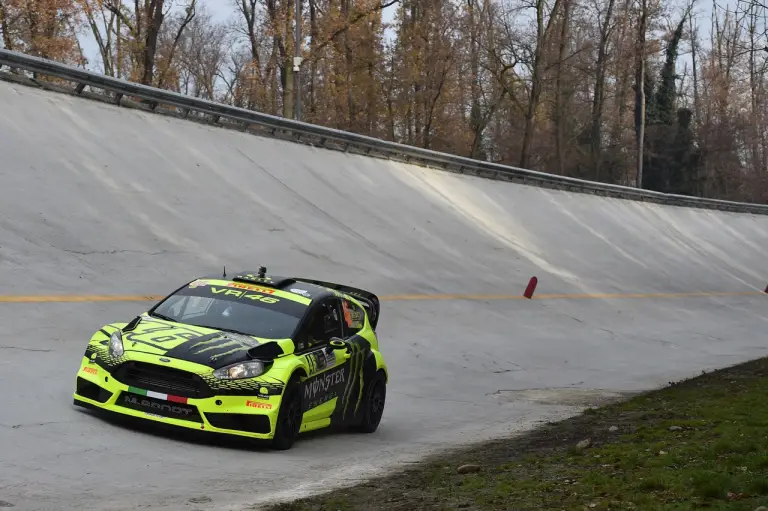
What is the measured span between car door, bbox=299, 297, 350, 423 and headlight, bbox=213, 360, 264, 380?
1.81 ft

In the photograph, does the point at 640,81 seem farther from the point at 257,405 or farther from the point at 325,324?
the point at 257,405

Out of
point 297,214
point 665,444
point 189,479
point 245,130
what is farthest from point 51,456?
point 245,130

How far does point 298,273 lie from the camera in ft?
59.7

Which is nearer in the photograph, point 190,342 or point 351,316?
point 190,342

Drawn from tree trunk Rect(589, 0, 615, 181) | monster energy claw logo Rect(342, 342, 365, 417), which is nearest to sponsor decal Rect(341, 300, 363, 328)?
monster energy claw logo Rect(342, 342, 365, 417)

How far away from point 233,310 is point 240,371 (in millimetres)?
1196

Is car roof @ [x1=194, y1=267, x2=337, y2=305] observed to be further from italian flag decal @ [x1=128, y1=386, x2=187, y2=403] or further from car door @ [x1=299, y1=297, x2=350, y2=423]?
italian flag decal @ [x1=128, y1=386, x2=187, y2=403]

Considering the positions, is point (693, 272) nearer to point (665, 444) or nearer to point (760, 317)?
point (760, 317)

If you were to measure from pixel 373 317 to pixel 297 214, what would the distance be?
34.6ft

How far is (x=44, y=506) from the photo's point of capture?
6.08 m

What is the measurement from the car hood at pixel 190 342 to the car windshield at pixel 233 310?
0.19 metres

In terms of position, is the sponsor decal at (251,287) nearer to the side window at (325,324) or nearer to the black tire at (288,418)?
the side window at (325,324)

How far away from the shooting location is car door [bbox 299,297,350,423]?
893 cm

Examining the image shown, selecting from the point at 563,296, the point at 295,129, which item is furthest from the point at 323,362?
the point at 295,129
